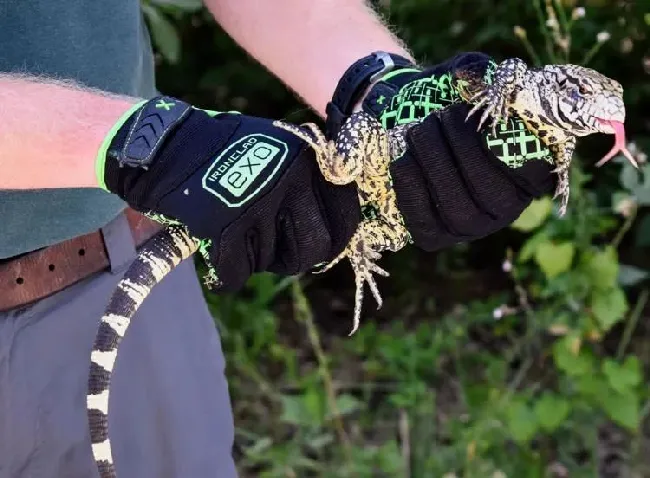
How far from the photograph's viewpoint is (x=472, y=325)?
4051mm

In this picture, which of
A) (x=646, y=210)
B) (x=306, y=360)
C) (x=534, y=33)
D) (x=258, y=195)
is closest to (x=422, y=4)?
(x=534, y=33)

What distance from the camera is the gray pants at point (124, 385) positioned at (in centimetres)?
185

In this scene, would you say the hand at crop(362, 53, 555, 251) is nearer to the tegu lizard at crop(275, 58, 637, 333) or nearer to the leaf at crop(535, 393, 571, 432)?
the tegu lizard at crop(275, 58, 637, 333)

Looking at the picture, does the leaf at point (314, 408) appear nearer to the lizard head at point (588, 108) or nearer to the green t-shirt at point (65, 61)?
the green t-shirt at point (65, 61)

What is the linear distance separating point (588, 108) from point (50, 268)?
1087 millimetres

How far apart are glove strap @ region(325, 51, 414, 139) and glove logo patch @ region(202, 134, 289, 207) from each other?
0.32 metres

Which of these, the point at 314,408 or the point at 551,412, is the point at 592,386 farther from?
the point at 314,408

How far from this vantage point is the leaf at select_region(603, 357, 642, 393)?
2691 mm

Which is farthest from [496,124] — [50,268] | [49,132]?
[50,268]

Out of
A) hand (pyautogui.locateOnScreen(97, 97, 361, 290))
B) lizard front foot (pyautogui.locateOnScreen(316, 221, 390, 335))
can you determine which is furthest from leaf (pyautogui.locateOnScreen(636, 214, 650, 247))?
hand (pyautogui.locateOnScreen(97, 97, 361, 290))

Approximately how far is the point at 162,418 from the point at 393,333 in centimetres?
185

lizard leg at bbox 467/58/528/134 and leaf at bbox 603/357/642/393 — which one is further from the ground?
lizard leg at bbox 467/58/528/134

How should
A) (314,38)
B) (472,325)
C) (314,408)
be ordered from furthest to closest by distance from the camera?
1. (472,325)
2. (314,408)
3. (314,38)

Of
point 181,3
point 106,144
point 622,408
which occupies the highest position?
point 106,144
